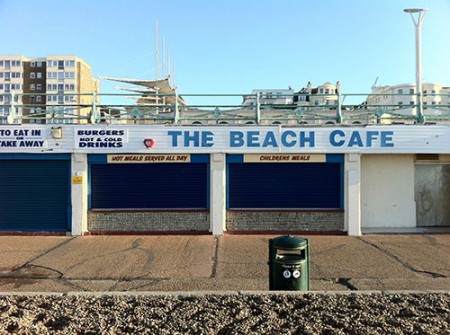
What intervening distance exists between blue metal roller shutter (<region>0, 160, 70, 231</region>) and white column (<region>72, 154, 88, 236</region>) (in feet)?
0.97

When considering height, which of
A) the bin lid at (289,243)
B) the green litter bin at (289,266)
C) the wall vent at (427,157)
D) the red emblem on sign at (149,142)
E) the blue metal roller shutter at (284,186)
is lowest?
the green litter bin at (289,266)

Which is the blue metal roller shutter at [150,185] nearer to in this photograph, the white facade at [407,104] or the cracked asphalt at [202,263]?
the cracked asphalt at [202,263]

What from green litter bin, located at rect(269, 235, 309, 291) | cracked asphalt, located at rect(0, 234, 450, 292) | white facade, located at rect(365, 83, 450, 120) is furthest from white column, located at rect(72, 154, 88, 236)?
white facade, located at rect(365, 83, 450, 120)

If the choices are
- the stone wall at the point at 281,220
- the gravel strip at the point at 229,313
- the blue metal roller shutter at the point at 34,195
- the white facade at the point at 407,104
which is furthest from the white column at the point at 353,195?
the blue metal roller shutter at the point at 34,195

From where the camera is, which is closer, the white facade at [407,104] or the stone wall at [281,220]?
the stone wall at [281,220]

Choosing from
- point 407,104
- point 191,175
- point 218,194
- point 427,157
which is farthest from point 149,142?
point 427,157

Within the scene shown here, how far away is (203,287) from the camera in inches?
264

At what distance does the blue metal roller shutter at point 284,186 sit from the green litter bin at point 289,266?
5333 millimetres

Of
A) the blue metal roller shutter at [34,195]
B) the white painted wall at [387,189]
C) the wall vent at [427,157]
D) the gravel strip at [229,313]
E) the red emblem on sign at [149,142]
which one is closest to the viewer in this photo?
the gravel strip at [229,313]

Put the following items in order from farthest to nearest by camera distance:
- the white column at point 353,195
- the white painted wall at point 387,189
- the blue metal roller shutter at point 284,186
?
the white painted wall at point 387,189 < the blue metal roller shutter at point 284,186 < the white column at point 353,195

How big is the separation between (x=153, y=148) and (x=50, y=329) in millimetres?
6780

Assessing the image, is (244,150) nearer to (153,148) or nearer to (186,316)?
(153,148)

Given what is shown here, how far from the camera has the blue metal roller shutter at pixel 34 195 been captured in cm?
1117

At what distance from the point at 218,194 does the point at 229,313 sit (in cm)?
605
